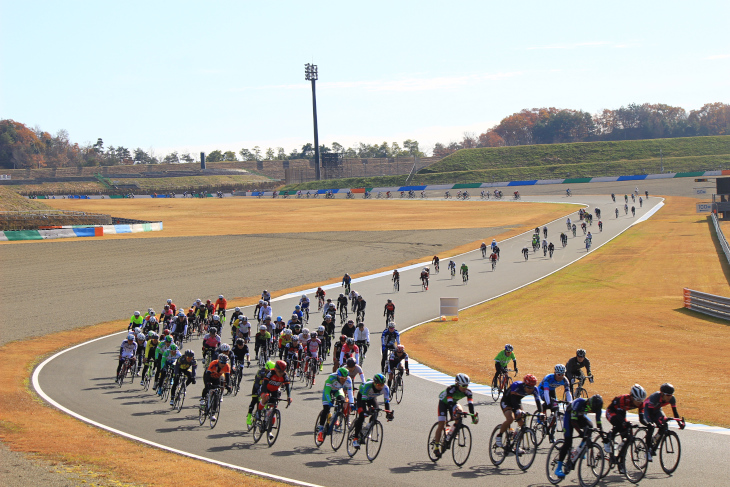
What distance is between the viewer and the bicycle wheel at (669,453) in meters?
11.2

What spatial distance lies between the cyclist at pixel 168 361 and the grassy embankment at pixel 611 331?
807cm


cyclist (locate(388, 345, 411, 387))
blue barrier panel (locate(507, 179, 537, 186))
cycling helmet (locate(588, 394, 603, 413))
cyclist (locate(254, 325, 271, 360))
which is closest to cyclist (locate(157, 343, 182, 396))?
cyclist (locate(254, 325, 271, 360))

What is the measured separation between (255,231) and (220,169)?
128 m

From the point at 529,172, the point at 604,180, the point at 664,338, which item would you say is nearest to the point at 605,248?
the point at 664,338

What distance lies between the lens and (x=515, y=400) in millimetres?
11781

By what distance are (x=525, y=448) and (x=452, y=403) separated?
150 centimetres

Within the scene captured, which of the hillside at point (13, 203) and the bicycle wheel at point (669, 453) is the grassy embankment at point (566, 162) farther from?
the bicycle wheel at point (669, 453)

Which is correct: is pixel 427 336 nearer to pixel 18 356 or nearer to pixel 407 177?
pixel 18 356

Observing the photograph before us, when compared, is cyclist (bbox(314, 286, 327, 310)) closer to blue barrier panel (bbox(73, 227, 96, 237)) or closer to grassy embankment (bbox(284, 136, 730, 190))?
blue barrier panel (bbox(73, 227, 96, 237))

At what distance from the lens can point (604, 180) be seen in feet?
416

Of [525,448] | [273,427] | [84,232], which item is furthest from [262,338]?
Result: [84,232]

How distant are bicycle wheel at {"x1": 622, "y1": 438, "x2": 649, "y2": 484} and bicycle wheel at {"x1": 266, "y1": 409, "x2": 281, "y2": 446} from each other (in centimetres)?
618

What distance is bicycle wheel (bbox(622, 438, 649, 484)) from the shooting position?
36.4 feet

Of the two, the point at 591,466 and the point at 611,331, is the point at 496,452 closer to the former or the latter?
the point at 591,466
